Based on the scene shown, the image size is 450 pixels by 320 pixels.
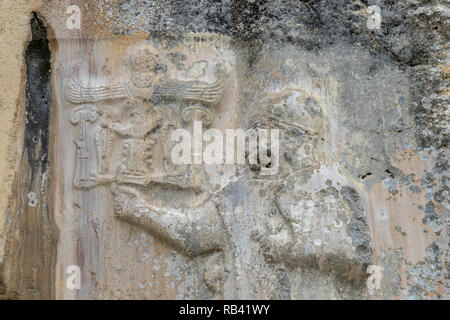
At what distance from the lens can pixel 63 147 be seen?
3369 millimetres

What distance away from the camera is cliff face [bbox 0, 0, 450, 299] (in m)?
3.23

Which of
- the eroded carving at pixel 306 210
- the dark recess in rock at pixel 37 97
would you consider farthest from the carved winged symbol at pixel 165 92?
the eroded carving at pixel 306 210

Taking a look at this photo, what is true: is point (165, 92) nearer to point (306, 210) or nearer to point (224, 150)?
point (224, 150)

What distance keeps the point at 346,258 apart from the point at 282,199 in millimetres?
385

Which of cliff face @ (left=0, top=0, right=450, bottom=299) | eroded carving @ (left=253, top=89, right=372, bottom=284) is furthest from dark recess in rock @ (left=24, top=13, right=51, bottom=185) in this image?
eroded carving @ (left=253, top=89, right=372, bottom=284)

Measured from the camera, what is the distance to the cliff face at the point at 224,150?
10.6 feet

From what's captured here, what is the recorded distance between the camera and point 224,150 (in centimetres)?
338

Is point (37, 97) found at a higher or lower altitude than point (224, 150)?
higher

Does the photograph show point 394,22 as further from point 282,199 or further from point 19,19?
point 19,19

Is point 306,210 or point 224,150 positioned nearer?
point 306,210

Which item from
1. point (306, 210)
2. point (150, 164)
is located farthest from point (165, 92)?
point (306, 210)

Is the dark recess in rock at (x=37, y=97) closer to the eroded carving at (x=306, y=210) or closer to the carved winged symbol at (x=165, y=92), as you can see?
the carved winged symbol at (x=165, y=92)

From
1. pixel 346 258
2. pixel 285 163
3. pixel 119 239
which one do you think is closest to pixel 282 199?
pixel 285 163

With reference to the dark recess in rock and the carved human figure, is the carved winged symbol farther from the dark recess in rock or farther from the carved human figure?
the dark recess in rock
